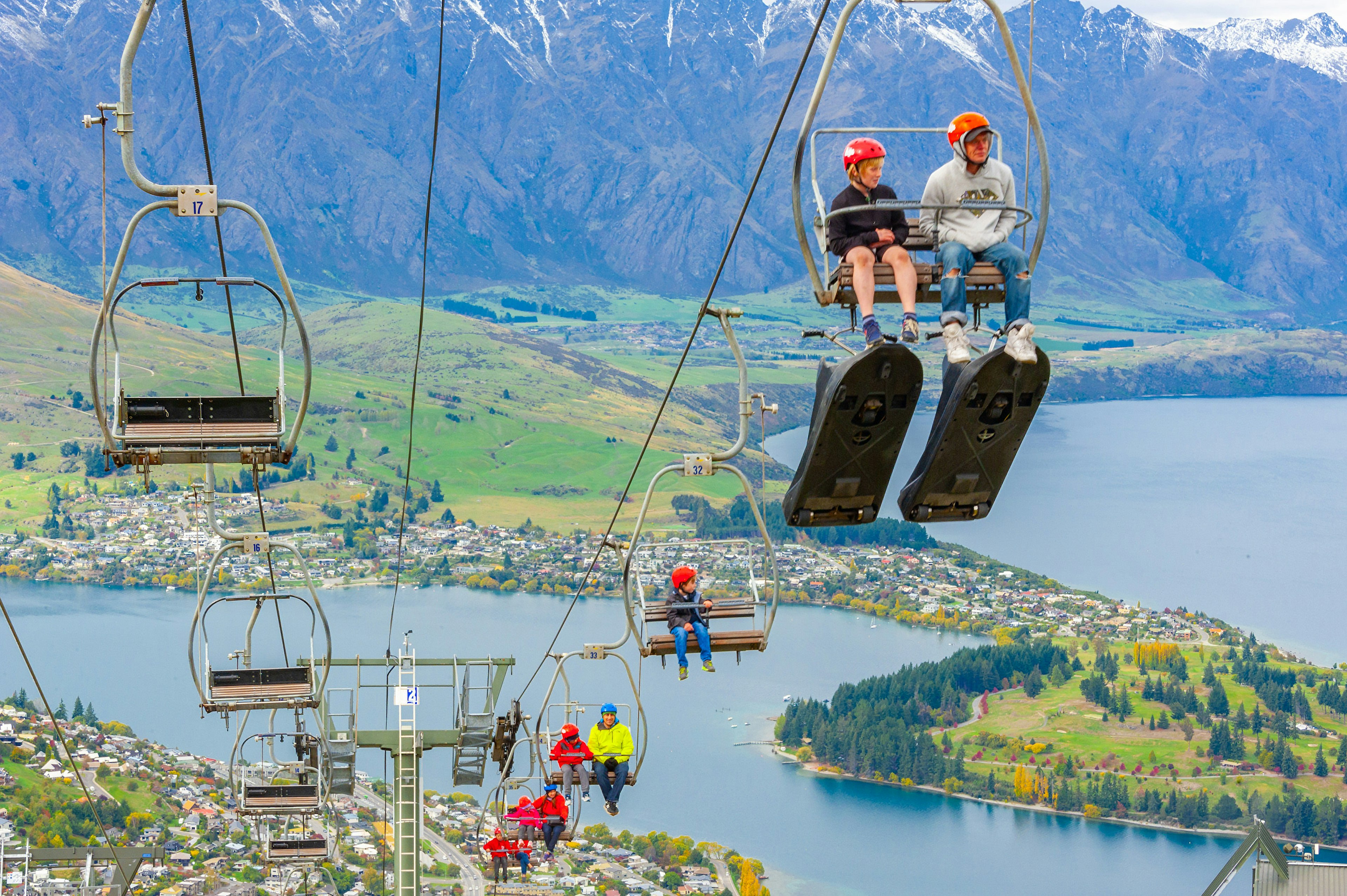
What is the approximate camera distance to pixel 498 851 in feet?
47.2

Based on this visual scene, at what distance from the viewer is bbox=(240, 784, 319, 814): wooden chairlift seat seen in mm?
14172

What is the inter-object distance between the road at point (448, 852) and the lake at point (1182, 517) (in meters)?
34.1

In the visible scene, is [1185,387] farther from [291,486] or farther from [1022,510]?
[291,486]

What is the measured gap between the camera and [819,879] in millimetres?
48125

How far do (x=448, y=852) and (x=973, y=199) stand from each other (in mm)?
44641

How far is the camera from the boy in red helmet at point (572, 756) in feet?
38.4

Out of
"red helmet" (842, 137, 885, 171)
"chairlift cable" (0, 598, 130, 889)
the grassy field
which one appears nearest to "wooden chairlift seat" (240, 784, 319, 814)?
"chairlift cable" (0, 598, 130, 889)

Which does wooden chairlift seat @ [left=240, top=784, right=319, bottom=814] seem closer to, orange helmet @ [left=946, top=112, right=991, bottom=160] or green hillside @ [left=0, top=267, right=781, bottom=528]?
orange helmet @ [left=946, top=112, right=991, bottom=160]

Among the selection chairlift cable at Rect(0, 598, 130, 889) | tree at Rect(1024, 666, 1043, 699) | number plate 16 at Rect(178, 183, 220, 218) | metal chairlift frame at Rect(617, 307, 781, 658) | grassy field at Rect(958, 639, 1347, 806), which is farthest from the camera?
tree at Rect(1024, 666, 1043, 699)

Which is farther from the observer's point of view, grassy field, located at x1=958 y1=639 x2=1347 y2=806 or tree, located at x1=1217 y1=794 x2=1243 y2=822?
grassy field, located at x1=958 y1=639 x2=1347 y2=806

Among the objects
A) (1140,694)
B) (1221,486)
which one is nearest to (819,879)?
(1140,694)

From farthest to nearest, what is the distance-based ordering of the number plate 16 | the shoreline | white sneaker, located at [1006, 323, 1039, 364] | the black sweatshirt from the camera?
the shoreline → the number plate 16 → the black sweatshirt → white sneaker, located at [1006, 323, 1039, 364]

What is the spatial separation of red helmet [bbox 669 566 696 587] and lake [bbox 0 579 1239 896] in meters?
35.8

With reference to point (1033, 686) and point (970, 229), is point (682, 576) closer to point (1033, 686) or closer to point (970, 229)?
point (970, 229)
